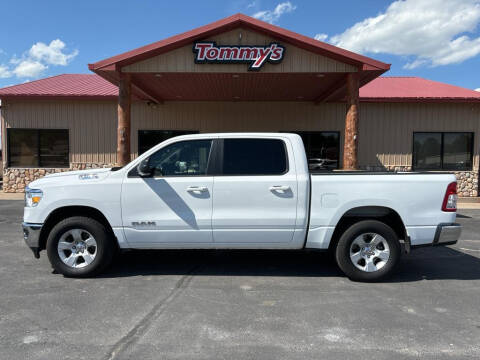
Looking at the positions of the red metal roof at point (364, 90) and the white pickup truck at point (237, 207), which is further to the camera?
the red metal roof at point (364, 90)

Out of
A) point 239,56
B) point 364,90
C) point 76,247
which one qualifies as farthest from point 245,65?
point 364,90

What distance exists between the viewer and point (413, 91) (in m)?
14.7

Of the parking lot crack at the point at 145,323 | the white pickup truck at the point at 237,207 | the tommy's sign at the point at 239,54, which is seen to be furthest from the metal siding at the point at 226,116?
the parking lot crack at the point at 145,323

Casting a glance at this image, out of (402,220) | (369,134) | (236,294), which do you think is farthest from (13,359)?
(369,134)

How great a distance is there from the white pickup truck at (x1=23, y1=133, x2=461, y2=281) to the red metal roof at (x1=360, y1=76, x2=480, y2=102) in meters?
10.3

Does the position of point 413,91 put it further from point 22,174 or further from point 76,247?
point 22,174

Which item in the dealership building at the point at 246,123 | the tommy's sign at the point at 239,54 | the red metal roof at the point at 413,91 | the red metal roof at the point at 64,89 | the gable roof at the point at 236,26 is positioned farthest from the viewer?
the dealership building at the point at 246,123

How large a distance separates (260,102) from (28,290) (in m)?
11.6

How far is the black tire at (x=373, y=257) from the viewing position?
4.46 meters

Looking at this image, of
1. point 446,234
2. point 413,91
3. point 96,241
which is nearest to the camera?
point 446,234

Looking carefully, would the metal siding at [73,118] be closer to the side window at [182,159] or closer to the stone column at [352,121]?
the stone column at [352,121]

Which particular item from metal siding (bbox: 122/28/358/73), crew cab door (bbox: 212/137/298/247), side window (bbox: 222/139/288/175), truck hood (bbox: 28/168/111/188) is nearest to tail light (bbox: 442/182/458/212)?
crew cab door (bbox: 212/137/298/247)

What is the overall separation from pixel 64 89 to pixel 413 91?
1447 cm

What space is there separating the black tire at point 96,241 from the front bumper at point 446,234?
4.19 meters
